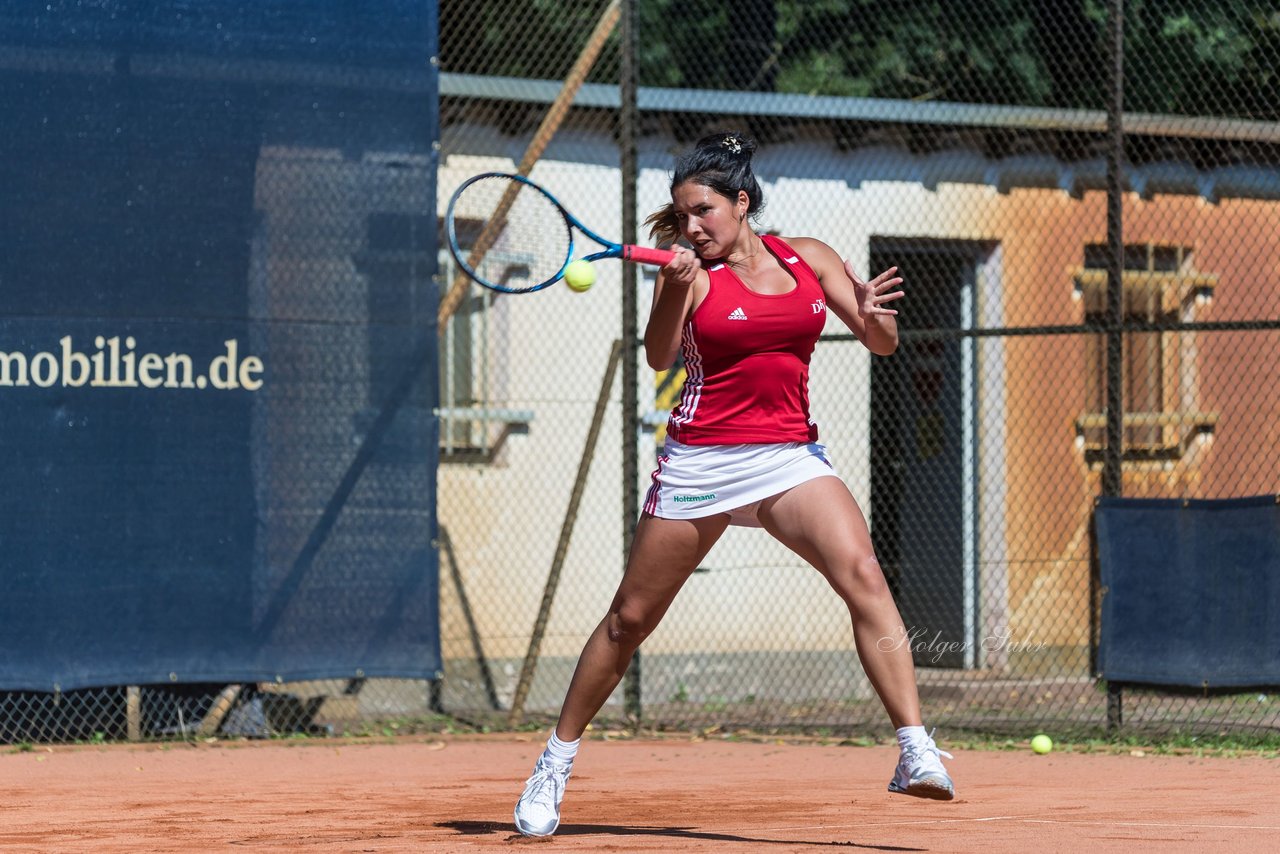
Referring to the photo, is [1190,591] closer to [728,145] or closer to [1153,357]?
[728,145]

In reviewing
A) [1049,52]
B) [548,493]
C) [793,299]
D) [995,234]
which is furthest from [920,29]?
[793,299]

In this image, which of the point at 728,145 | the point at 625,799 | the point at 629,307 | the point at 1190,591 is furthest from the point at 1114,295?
the point at 728,145

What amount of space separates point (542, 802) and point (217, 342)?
3.84 metres

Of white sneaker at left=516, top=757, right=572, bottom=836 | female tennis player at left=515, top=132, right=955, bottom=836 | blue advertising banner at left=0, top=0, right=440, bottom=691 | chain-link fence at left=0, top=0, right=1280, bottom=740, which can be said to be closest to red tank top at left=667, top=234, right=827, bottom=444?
female tennis player at left=515, top=132, right=955, bottom=836

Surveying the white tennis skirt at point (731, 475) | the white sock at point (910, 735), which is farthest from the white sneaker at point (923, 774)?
the white tennis skirt at point (731, 475)

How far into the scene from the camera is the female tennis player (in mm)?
5340

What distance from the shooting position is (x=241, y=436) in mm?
8602

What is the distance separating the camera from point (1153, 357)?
12.5m

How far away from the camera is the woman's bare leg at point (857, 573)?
16.7ft

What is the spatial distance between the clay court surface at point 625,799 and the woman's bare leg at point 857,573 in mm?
487

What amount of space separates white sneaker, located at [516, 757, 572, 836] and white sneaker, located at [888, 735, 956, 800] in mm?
1020

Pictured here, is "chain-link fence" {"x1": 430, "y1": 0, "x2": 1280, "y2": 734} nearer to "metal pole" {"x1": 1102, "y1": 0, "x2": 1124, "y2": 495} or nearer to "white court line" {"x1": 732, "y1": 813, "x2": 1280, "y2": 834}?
Result: "metal pole" {"x1": 1102, "y1": 0, "x2": 1124, "y2": 495}

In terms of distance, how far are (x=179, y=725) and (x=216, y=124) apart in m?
2.78

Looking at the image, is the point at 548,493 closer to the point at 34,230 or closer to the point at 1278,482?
the point at 34,230
